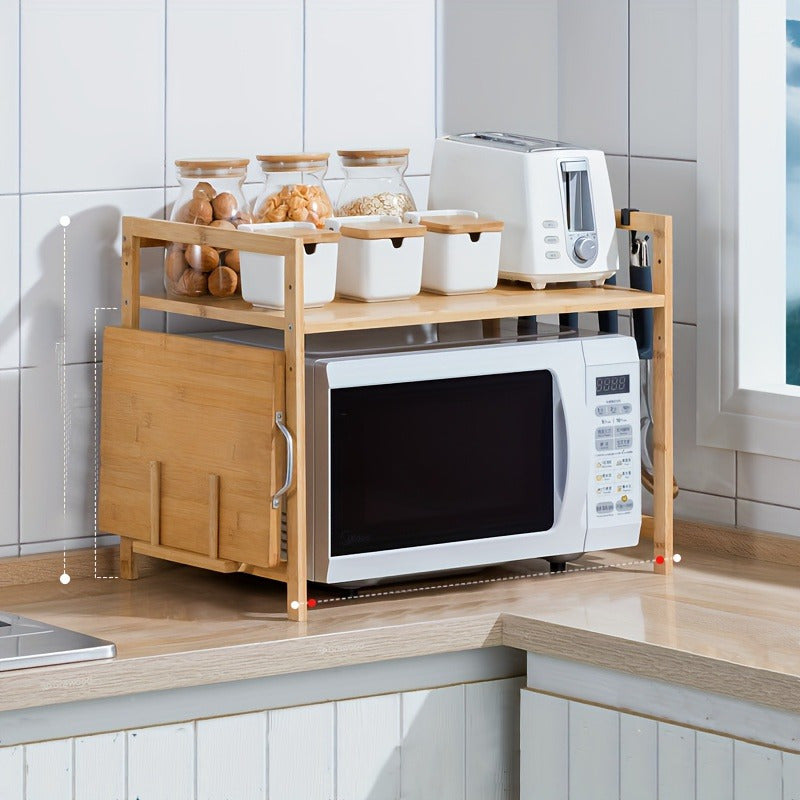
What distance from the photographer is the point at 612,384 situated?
Result: 1999 mm

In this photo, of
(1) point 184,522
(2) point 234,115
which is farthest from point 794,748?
(2) point 234,115

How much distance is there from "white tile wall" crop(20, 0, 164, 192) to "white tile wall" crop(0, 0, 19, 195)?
0.01 meters

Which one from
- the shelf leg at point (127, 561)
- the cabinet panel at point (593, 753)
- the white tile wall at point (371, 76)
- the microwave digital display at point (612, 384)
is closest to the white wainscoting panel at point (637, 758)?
the cabinet panel at point (593, 753)

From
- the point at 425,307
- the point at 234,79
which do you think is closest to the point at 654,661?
the point at 425,307

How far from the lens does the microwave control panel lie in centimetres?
199

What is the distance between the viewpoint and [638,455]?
203 cm

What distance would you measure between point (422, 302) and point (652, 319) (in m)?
0.33

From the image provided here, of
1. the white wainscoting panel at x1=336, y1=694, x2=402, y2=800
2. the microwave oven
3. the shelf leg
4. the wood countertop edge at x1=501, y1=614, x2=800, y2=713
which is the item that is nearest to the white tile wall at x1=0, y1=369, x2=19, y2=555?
the shelf leg

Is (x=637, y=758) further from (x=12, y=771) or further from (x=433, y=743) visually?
(x=12, y=771)

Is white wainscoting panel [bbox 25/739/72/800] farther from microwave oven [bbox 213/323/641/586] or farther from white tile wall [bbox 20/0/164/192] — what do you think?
white tile wall [bbox 20/0/164/192]

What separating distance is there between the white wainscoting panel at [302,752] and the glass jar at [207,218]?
20.4 inches

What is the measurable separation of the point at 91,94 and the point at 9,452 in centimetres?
44

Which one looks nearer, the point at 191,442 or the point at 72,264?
the point at 191,442

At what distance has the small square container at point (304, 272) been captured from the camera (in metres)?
1.79
